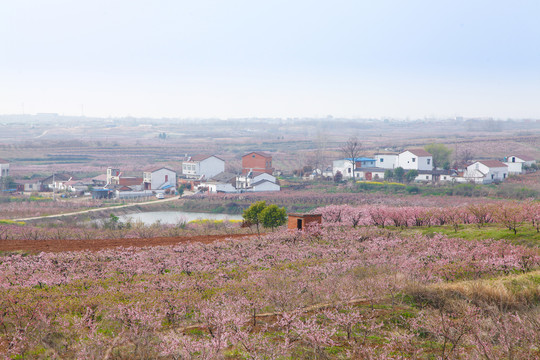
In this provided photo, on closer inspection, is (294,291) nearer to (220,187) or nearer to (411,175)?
(220,187)

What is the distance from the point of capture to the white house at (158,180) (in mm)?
55469

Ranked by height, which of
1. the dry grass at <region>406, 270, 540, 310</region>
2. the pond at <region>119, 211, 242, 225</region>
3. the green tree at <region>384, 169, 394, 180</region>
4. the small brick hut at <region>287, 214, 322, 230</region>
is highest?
the dry grass at <region>406, 270, 540, 310</region>

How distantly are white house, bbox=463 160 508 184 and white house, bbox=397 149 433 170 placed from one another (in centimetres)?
526

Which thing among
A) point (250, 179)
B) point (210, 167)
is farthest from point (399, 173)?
point (210, 167)

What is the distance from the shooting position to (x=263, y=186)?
175 ft

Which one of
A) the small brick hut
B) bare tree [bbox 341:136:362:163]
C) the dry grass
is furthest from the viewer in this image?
bare tree [bbox 341:136:362:163]

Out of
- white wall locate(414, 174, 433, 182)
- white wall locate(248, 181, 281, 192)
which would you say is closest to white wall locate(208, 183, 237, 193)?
white wall locate(248, 181, 281, 192)

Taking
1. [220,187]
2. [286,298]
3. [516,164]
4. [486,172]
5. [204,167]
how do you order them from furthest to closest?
[204,167] → [516,164] → [220,187] → [486,172] → [286,298]

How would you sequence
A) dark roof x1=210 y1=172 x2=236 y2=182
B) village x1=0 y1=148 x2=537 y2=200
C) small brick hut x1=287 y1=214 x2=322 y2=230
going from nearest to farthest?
1. small brick hut x1=287 y1=214 x2=322 y2=230
2. village x1=0 y1=148 x2=537 y2=200
3. dark roof x1=210 y1=172 x2=236 y2=182

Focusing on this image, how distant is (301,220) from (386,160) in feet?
141

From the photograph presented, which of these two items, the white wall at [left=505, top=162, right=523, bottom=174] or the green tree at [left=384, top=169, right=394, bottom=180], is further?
the white wall at [left=505, top=162, right=523, bottom=174]

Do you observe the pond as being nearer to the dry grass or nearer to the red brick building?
the red brick building

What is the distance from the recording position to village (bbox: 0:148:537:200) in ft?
170

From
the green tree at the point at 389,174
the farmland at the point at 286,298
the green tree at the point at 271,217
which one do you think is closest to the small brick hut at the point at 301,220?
the farmland at the point at 286,298
